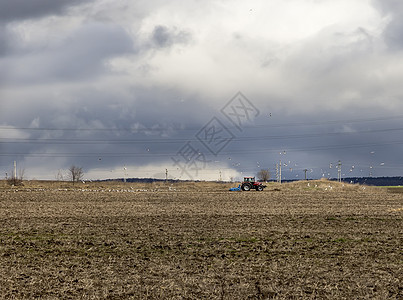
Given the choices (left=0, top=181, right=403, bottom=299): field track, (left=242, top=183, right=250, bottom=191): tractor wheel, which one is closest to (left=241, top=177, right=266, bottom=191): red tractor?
(left=242, top=183, right=250, bottom=191): tractor wheel

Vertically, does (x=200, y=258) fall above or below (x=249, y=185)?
below

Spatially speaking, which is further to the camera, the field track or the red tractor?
the red tractor

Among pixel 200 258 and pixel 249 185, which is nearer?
pixel 200 258

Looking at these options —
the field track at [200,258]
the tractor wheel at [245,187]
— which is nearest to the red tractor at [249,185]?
the tractor wheel at [245,187]

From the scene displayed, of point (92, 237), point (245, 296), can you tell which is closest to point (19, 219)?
point (92, 237)

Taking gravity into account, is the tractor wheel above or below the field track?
above

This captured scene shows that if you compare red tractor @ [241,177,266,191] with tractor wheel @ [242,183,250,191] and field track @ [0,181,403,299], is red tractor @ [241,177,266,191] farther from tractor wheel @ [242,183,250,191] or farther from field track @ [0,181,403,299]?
field track @ [0,181,403,299]

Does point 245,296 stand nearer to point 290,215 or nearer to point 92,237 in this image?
point 92,237

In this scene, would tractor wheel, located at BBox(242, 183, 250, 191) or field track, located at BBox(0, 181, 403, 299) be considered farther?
tractor wheel, located at BBox(242, 183, 250, 191)

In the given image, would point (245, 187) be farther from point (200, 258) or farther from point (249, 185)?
point (200, 258)

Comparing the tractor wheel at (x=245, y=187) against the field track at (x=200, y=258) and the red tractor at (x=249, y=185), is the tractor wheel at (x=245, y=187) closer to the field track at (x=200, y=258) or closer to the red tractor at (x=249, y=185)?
the red tractor at (x=249, y=185)

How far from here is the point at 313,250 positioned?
24.6 m

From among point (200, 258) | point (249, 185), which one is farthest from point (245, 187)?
point (200, 258)

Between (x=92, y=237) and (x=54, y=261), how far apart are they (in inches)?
279
